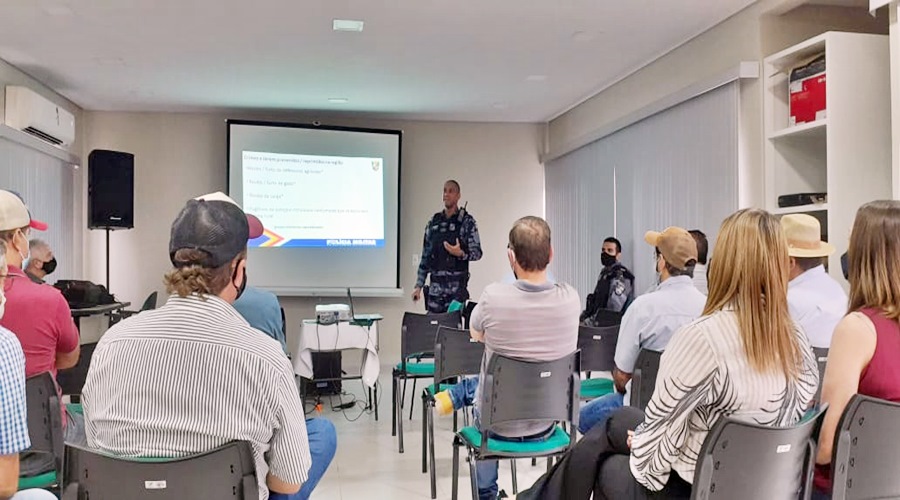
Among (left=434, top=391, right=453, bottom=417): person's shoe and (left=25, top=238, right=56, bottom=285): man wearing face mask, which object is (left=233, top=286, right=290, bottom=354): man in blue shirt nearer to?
(left=434, top=391, right=453, bottom=417): person's shoe

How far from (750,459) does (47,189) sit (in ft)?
21.4

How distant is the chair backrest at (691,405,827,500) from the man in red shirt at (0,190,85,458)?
1877 mm

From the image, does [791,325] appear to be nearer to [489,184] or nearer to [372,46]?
[372,46]

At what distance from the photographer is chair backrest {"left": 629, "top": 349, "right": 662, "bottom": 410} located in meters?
2.57

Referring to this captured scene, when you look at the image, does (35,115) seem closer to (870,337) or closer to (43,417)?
(43,417)

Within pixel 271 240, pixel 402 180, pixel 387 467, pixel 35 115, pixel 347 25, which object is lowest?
pixel 387 467

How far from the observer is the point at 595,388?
3.44 metres

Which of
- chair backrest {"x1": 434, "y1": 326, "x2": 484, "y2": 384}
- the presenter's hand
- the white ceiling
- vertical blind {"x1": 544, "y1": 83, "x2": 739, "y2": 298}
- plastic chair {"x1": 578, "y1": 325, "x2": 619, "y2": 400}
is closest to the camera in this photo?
chair backrest {"x1": 434, "y1": 326, "x2": 484, "y2": 384}

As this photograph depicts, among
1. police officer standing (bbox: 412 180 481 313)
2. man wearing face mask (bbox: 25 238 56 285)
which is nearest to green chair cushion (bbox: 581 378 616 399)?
police officer standing (bbox: 412 180 481 313)

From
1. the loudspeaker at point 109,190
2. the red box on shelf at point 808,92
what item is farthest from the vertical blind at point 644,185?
the loudspeaker at point 109,190

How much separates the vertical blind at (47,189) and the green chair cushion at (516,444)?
15.0ft

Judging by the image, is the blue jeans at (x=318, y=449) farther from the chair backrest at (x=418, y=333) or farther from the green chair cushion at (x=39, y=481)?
the chair backrest at (x=418, y=333)

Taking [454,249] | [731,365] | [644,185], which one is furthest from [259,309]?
[644,185]

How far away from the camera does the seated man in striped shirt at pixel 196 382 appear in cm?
134
